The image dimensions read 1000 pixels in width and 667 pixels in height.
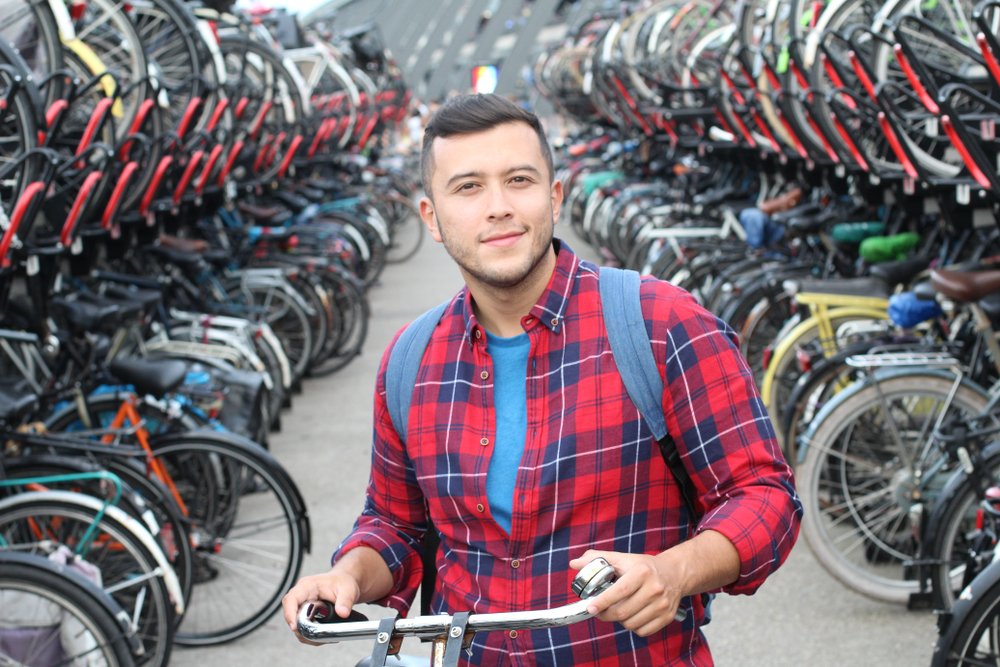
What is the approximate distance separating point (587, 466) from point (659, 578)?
30 cm

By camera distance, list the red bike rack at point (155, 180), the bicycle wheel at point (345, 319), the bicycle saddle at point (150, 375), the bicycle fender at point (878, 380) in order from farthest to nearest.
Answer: the bicycle wheel at point (345, 319) → the red bike rack at point (155, 180) → the bicycle saddle at point (150, 375) → the bicycle fender at point (878, 380)

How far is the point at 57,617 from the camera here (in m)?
3.68

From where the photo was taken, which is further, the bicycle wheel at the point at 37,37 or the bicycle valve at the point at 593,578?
the bicycle wheel at the point at 37,37

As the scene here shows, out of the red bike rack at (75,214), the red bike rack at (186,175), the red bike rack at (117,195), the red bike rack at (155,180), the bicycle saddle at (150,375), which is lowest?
the bicycle saddle at (150,375)

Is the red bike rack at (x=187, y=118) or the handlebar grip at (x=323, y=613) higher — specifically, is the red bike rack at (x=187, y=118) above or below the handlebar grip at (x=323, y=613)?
above

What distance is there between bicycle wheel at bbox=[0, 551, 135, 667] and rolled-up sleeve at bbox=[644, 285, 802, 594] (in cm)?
219

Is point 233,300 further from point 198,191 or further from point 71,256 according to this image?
point 71,256

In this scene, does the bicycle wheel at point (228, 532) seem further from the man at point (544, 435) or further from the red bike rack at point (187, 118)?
the man at point (544, 435)

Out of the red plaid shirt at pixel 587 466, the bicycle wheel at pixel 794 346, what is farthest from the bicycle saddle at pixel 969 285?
the red plaid shirt at pixel 587 466

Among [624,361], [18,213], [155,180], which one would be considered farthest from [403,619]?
[155,180]

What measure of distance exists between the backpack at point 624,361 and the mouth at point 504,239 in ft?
0.57

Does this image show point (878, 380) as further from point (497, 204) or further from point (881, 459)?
point (497, 204)

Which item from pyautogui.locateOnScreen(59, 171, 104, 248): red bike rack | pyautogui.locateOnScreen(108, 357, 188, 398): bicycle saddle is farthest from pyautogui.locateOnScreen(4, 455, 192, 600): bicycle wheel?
pyautogui.locateOnScreen(59, 171, 104, 248): red bike rack

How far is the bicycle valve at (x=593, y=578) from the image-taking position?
1.62m
